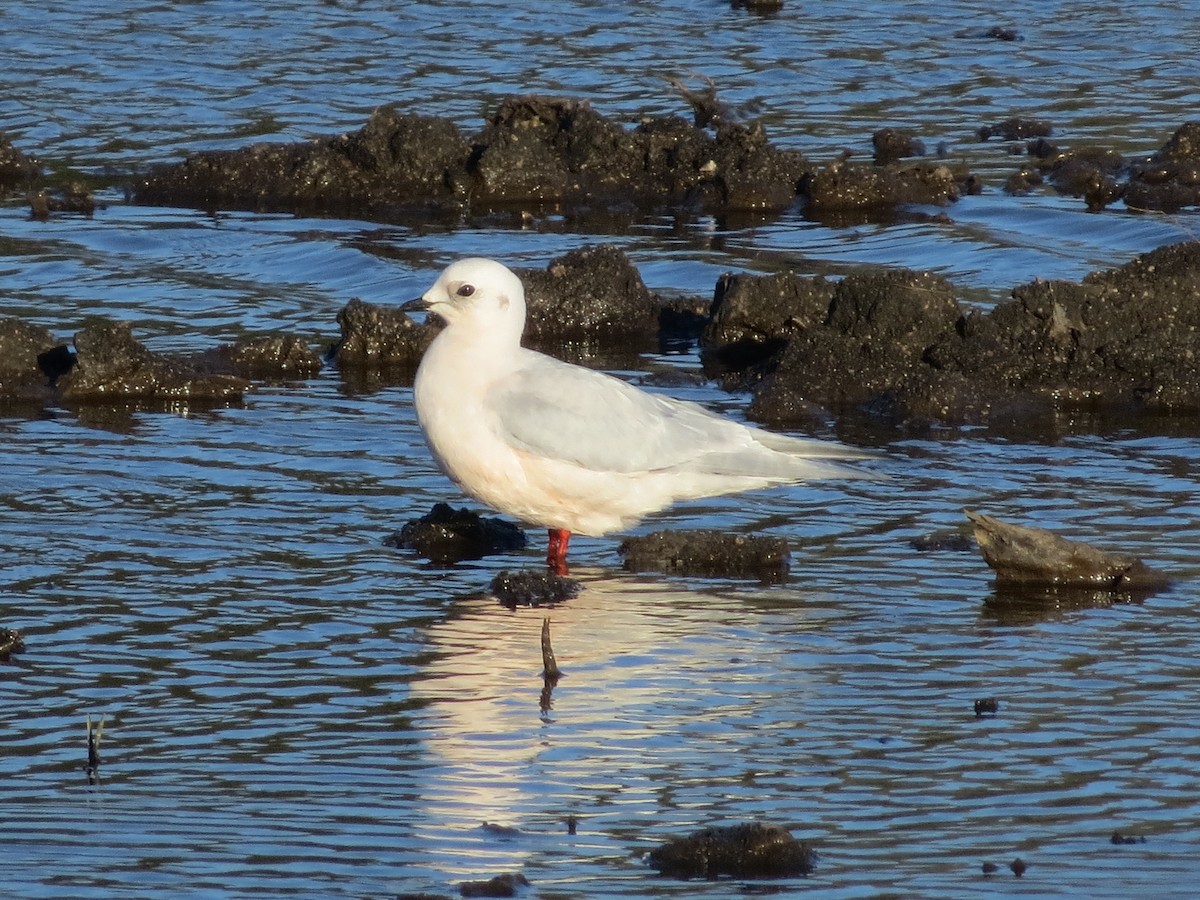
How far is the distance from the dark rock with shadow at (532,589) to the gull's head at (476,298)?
1.23 metres

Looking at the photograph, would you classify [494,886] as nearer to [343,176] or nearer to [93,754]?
[93,754]

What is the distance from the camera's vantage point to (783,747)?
6.75m

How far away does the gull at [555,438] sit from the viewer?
29.2 feet

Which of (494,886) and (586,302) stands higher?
(586,302)

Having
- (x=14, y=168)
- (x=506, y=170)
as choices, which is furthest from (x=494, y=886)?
(x=14, y=168)

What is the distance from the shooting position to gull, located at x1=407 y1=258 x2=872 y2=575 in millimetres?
8914

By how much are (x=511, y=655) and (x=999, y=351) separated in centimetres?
499

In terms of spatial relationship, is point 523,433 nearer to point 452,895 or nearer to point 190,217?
point 452,895

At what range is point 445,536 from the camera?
9.13m

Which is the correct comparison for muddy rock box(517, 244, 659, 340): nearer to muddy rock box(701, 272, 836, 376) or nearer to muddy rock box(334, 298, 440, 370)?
muddy rock box(701, 272, 836, 376)

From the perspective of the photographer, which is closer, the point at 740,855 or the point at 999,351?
the point at 740,855

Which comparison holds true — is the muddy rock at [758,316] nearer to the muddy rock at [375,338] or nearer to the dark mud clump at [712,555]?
the muddy rock at [375,338]

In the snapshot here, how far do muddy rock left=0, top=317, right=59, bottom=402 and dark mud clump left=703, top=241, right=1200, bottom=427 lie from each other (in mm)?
3876


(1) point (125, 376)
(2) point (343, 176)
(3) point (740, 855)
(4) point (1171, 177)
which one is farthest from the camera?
(2) point (343, 176)
